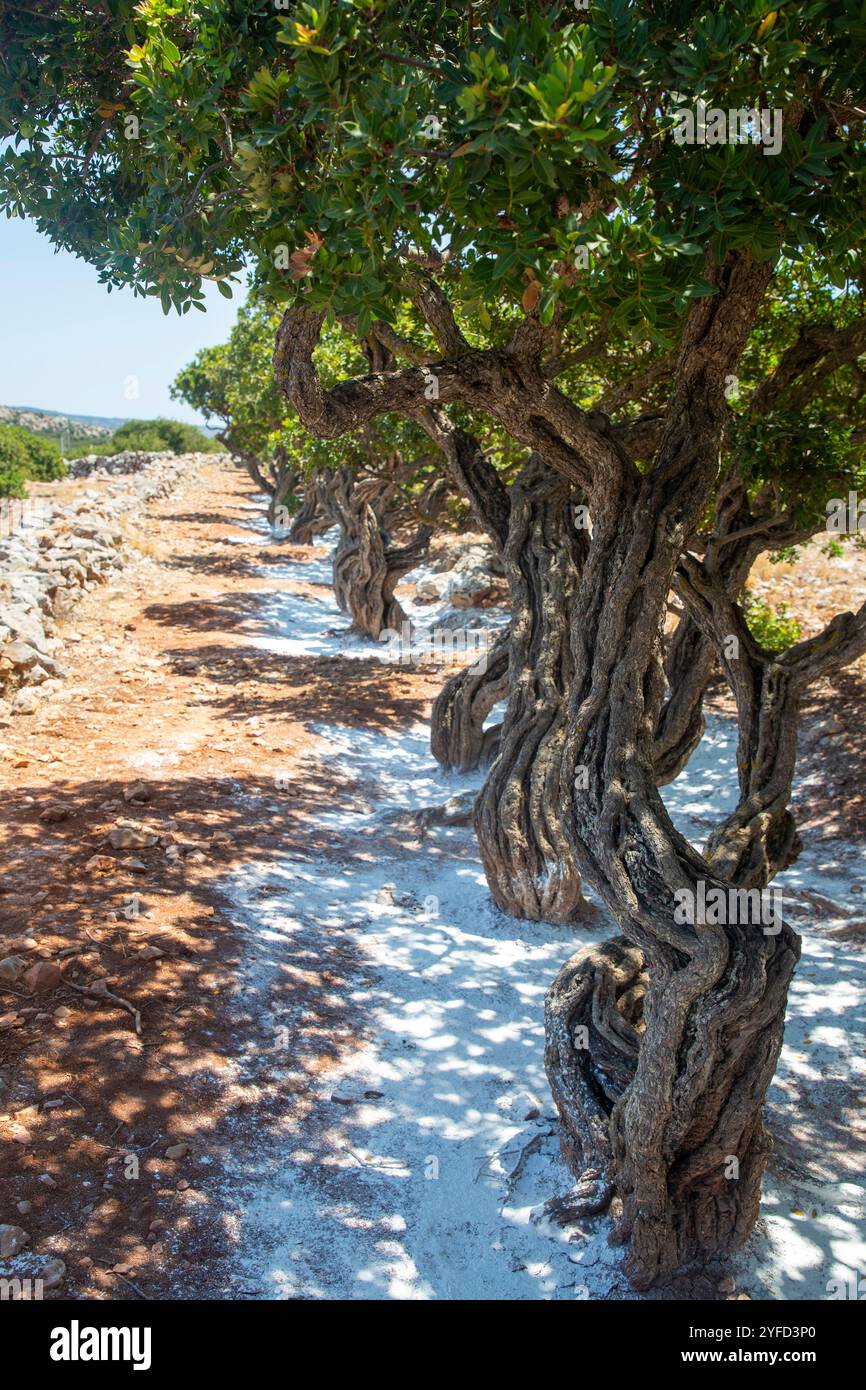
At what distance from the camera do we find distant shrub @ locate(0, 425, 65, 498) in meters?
23.8

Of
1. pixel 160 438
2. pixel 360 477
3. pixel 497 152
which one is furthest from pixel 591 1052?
pixel 160 438

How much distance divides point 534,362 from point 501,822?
11.1 feet

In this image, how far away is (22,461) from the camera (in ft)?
98.5

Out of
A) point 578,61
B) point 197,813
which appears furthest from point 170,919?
point 578,61

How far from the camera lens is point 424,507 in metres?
13.3

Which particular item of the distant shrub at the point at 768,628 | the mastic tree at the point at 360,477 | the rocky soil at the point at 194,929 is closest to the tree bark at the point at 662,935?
the rocky soil at the point at 194,929

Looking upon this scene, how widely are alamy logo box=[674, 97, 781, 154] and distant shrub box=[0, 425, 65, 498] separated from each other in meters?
22.0

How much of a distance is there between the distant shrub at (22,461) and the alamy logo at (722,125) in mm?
22029

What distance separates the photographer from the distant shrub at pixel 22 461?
23.8 m

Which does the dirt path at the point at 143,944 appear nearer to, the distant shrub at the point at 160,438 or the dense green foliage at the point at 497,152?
the dense green foliage at the point at 497,152

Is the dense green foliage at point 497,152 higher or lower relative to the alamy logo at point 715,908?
higher

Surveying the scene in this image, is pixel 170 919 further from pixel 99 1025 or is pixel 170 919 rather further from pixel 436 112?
pixel 436 112

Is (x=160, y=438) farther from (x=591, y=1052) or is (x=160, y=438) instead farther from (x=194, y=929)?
(x=591, y=1052)
